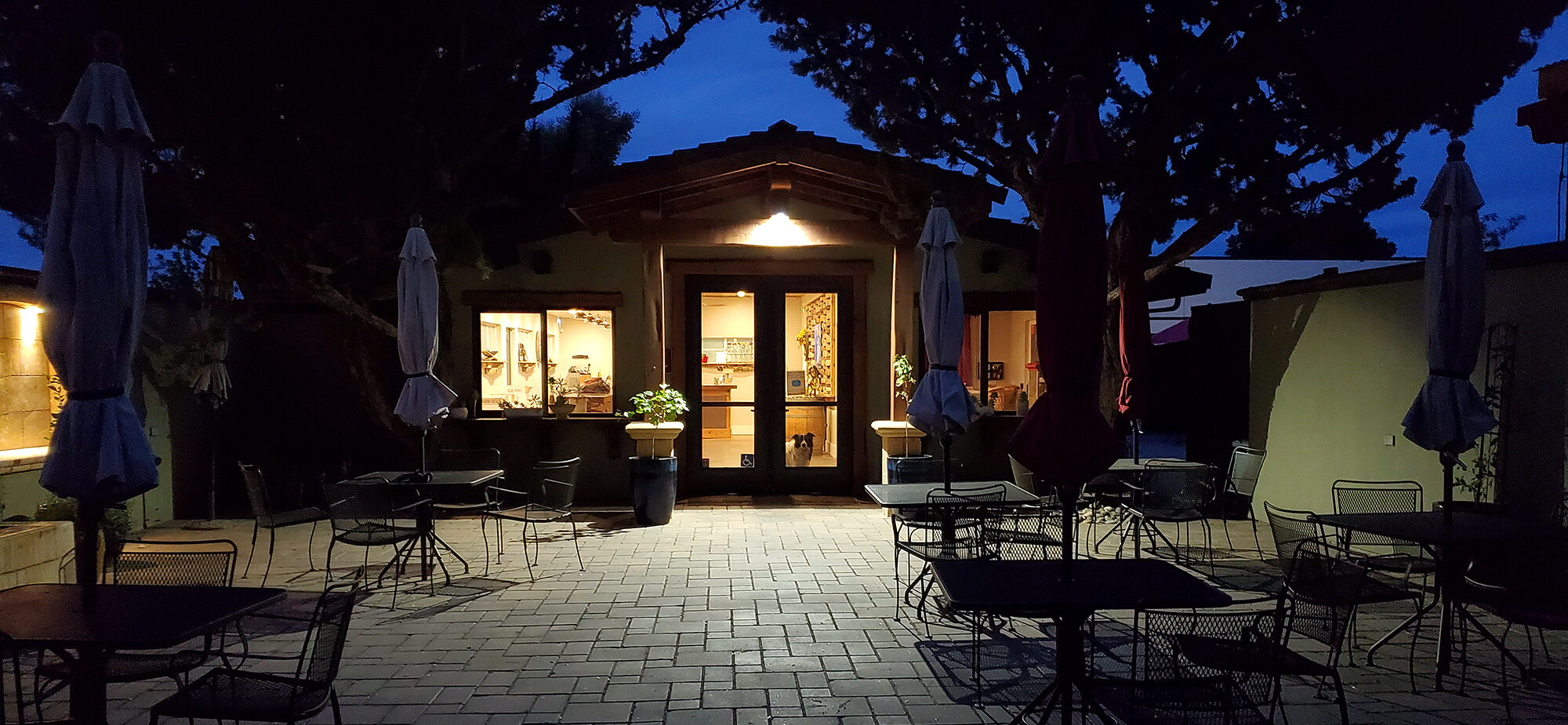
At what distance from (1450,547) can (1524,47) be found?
622 cm

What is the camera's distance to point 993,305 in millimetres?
9938

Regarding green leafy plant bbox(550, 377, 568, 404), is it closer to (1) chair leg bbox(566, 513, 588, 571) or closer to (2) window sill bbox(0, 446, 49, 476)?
(1) chair leg bbox(566, 513, 588, 571)

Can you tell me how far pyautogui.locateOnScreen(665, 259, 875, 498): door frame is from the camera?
31.9ft

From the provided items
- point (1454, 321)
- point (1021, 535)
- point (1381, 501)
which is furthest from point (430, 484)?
point (1381, 501)

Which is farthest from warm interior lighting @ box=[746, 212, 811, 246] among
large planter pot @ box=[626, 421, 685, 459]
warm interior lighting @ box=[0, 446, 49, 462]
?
warm interior lighting @ box=[0, 446, 49, 462]

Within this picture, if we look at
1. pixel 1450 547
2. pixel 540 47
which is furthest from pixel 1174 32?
pixel 540 47

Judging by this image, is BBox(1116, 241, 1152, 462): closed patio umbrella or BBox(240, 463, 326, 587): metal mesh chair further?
BBox(1116, 241, 1152, 462): closed patio umbrella

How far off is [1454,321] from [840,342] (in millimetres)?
6299

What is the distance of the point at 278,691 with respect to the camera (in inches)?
124

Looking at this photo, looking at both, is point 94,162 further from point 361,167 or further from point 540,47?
point 540,47

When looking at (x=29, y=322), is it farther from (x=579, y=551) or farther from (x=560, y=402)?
(x=579, y=551)

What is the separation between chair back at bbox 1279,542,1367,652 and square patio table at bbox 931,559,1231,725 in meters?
0.43

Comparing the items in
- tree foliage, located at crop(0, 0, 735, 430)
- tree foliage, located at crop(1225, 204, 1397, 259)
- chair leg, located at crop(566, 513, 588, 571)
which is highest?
tree foliage, located at crop(0, 0, 735, 430)

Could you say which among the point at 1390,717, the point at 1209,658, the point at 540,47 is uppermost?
the point at 540,47
